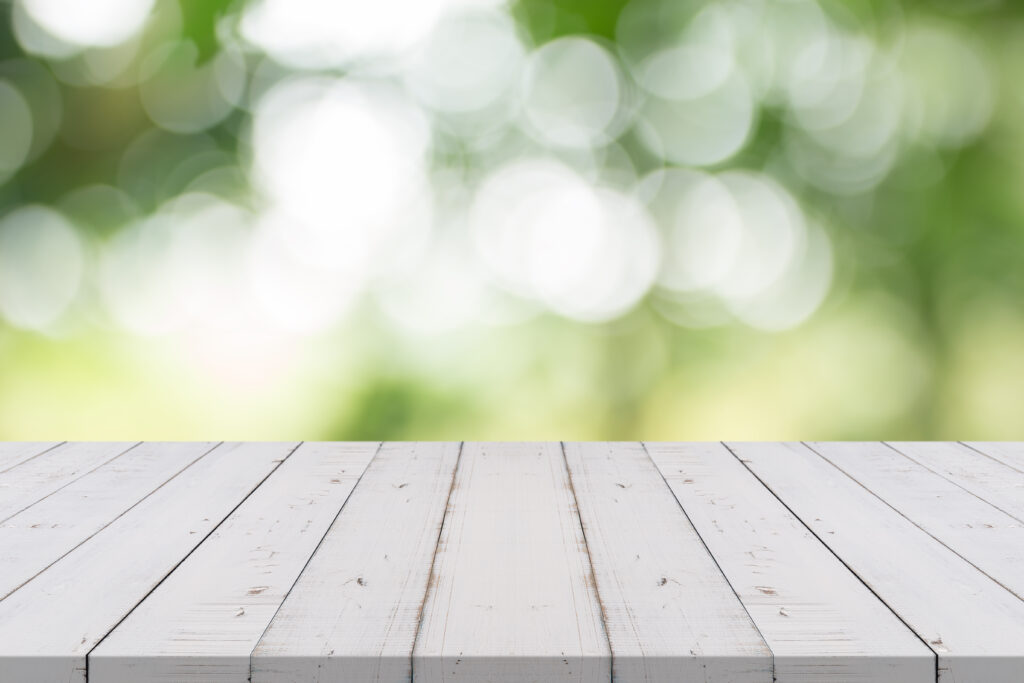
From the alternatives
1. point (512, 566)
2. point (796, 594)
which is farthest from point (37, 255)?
point (796, 594)

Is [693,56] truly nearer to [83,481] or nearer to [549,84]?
[549,84]

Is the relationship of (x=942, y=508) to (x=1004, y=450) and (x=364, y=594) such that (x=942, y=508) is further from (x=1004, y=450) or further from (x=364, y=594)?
(x=364, y=594)

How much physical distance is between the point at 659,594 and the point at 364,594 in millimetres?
287

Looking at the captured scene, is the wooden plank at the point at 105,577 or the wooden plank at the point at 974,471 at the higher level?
the wooden plank at the point at 105,577

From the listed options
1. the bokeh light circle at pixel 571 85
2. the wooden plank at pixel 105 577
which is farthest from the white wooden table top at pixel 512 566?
the bokeh light circle at pixel 571 85

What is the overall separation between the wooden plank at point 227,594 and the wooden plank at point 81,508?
0.16 m

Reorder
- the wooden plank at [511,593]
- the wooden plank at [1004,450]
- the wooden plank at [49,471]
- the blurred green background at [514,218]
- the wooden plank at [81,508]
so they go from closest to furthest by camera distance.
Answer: the wooden plank at [511,593], the wooden plank at [81,508], the wooden plank at [49,471], the wooden plank at [1004,450], the blurred green background at [514,218]

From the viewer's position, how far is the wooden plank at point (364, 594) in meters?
0.72

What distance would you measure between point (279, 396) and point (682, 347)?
29.5 inches

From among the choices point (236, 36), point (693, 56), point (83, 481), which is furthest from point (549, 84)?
point (83, 481)

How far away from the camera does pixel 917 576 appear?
900 mm

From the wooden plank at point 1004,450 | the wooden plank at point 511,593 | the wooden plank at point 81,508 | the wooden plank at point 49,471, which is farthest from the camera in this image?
the wooden plank at point 1004,450

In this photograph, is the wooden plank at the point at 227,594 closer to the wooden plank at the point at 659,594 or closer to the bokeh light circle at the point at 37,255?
the wooden plank at the point at 659,594

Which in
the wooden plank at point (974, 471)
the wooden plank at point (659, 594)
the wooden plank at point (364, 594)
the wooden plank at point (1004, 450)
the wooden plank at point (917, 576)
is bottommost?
the wooden plank at point (1004, 450)
